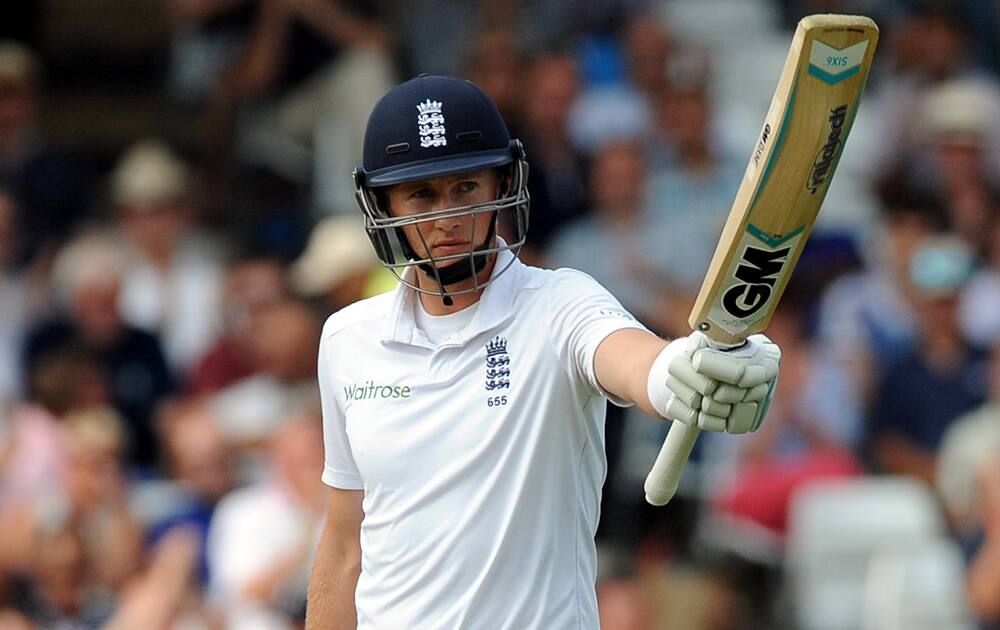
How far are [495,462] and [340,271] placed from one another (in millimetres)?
4425

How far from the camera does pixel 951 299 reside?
25.8 ft

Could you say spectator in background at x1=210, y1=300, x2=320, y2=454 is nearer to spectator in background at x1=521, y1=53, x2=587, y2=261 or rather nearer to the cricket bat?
spectator in background at x1=521, y1=53, x2=587, y2=261

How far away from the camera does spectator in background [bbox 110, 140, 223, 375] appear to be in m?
8.99

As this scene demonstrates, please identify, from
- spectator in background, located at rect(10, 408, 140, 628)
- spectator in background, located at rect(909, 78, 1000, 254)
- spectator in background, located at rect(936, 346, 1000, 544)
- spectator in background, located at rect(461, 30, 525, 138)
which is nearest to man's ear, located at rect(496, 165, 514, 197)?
spectator in background, located at rect(936, 346, 1000, 544)

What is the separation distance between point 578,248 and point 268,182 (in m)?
2.22

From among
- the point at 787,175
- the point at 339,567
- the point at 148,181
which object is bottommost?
the point at 148,181

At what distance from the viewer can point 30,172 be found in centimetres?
958

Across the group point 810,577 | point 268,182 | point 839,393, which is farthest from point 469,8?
point 810,577

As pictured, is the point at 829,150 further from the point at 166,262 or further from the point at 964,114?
the point at 166,262

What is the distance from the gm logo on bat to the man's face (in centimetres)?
63

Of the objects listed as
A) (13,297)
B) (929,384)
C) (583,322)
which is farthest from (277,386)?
(583,322)

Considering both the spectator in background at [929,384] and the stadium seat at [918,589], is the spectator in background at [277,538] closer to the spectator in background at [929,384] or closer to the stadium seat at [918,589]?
the stadium seat at [918,589]

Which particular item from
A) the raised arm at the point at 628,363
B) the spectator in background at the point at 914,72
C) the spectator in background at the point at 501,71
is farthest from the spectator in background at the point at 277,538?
the spectator in background at the point at 914,72

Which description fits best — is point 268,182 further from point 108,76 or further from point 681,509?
point 681,509
